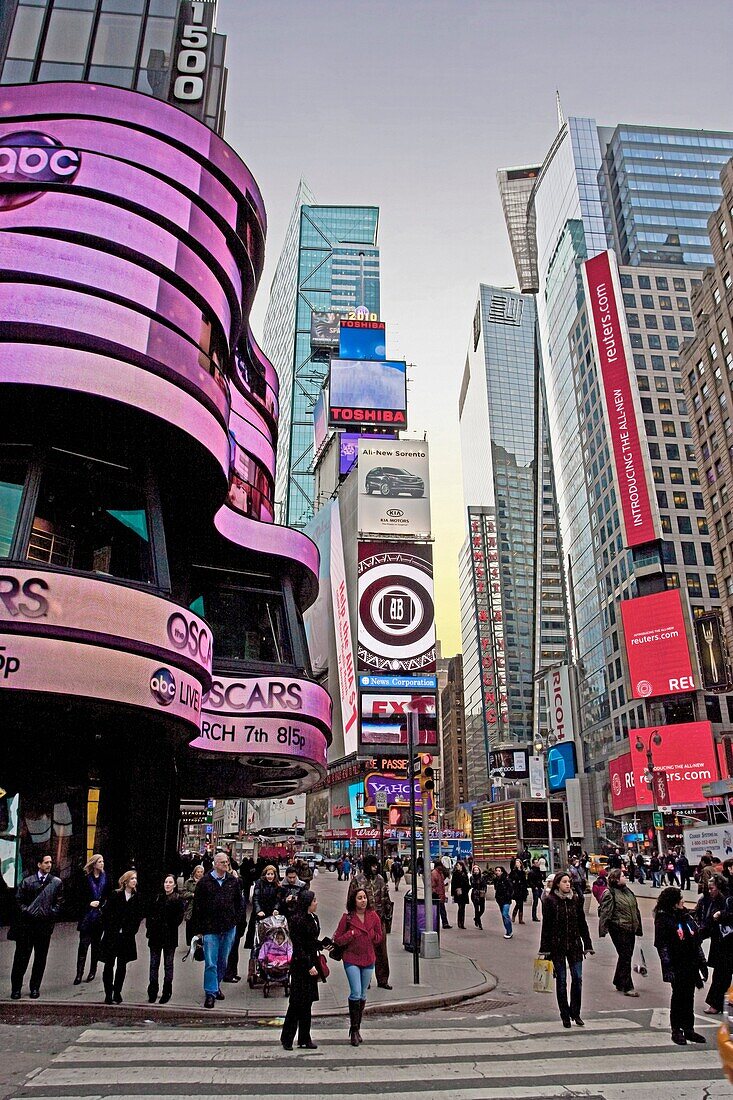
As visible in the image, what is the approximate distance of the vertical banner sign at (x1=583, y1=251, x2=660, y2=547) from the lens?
92250mm

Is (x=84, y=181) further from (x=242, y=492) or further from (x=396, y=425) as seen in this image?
(x=396, y=425)

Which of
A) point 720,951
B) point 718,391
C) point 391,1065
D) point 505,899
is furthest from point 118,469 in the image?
point 718,391

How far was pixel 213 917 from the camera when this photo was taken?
1149 cm

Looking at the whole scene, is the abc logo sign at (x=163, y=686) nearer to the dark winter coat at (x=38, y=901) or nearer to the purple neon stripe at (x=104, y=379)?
the purple neon stripe at (x=104, y=379)

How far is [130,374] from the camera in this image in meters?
21.1

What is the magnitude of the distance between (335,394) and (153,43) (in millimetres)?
76605

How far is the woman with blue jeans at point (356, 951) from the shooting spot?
30.0 ft

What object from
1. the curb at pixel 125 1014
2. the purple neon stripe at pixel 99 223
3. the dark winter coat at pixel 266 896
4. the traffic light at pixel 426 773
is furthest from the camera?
the purple neon stripe at pixel 99 223

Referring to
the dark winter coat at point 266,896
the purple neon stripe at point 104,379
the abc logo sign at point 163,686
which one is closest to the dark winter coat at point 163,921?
the dark winter coat at point 266,896

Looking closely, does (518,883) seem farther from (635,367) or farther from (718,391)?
(635,367)

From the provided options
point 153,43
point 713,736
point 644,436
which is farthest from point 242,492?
point 644,436

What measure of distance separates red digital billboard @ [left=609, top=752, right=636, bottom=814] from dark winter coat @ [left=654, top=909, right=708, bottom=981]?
79044 mm

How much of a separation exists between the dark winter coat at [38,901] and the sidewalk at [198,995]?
963mm

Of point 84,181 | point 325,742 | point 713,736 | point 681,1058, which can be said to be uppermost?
point 84,181
